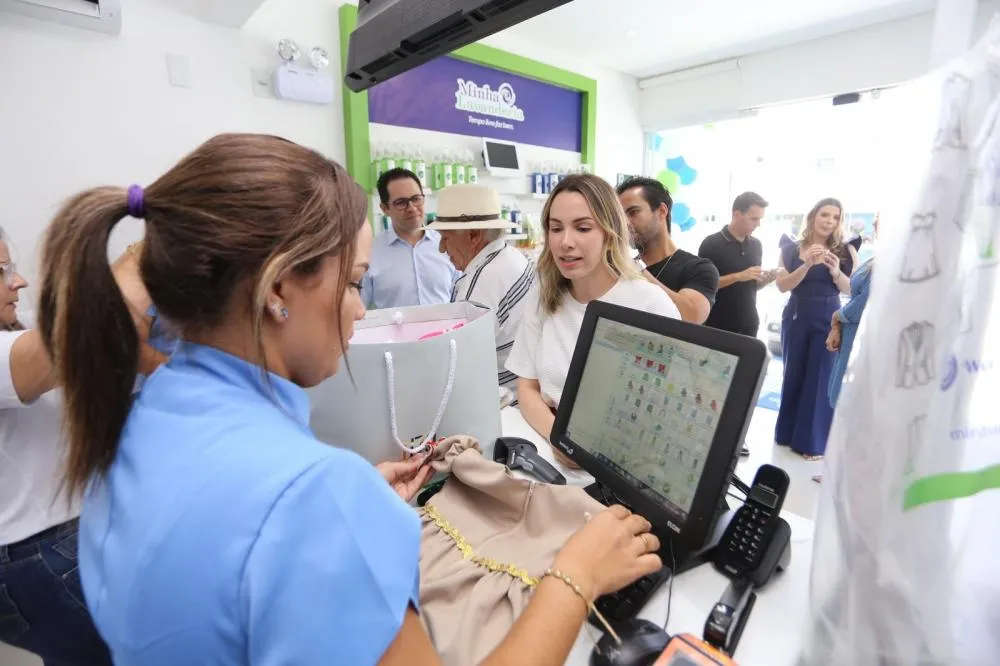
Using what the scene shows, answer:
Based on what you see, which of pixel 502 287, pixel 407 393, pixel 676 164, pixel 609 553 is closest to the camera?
pixel 609 553

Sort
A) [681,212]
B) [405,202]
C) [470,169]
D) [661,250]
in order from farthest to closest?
[681,212], [470,169], [405,202], [661,250]

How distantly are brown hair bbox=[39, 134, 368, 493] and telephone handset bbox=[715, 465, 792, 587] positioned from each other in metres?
0.77

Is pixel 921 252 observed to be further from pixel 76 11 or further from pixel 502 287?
pixel 76 11

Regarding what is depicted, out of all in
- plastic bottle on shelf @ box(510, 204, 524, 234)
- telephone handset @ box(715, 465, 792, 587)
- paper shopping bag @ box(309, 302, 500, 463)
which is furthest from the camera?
plastic bottle on shelf @ box(510, 204, 524, 234)

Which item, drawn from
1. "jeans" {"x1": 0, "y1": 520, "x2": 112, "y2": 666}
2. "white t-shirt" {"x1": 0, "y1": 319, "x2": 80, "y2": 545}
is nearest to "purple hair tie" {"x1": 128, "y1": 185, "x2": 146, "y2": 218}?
"white t-shirt" {"x1": 0, "y1": 319, "x2": 80, "y2": 545}

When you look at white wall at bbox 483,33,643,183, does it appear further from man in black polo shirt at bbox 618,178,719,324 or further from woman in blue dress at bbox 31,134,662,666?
woman in blue dress at bbox 31,134,662,666

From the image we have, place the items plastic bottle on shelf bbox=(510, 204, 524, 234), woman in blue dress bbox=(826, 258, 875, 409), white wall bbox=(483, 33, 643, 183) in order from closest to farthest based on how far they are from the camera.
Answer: woman in blue dress bbox=(826, 258, 875, 409), plastic bottle on shelf bbox=(510, 204, 524, 234), white wall bbox=(483, 33, 643, 183)

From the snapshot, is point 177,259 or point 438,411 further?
point 438,411

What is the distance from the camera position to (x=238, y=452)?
1.52 feet

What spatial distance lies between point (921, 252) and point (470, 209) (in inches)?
74.8

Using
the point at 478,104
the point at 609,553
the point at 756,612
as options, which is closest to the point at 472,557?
the point at 609,553

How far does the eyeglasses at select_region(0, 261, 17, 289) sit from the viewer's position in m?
1.11

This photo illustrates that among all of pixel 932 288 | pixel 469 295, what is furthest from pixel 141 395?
pixel 469 295

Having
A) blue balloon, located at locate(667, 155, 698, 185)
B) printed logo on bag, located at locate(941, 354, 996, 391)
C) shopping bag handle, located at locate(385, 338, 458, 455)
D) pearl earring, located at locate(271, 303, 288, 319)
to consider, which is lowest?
shopping bag handle, located at locate(385, 338, 458, 455)
